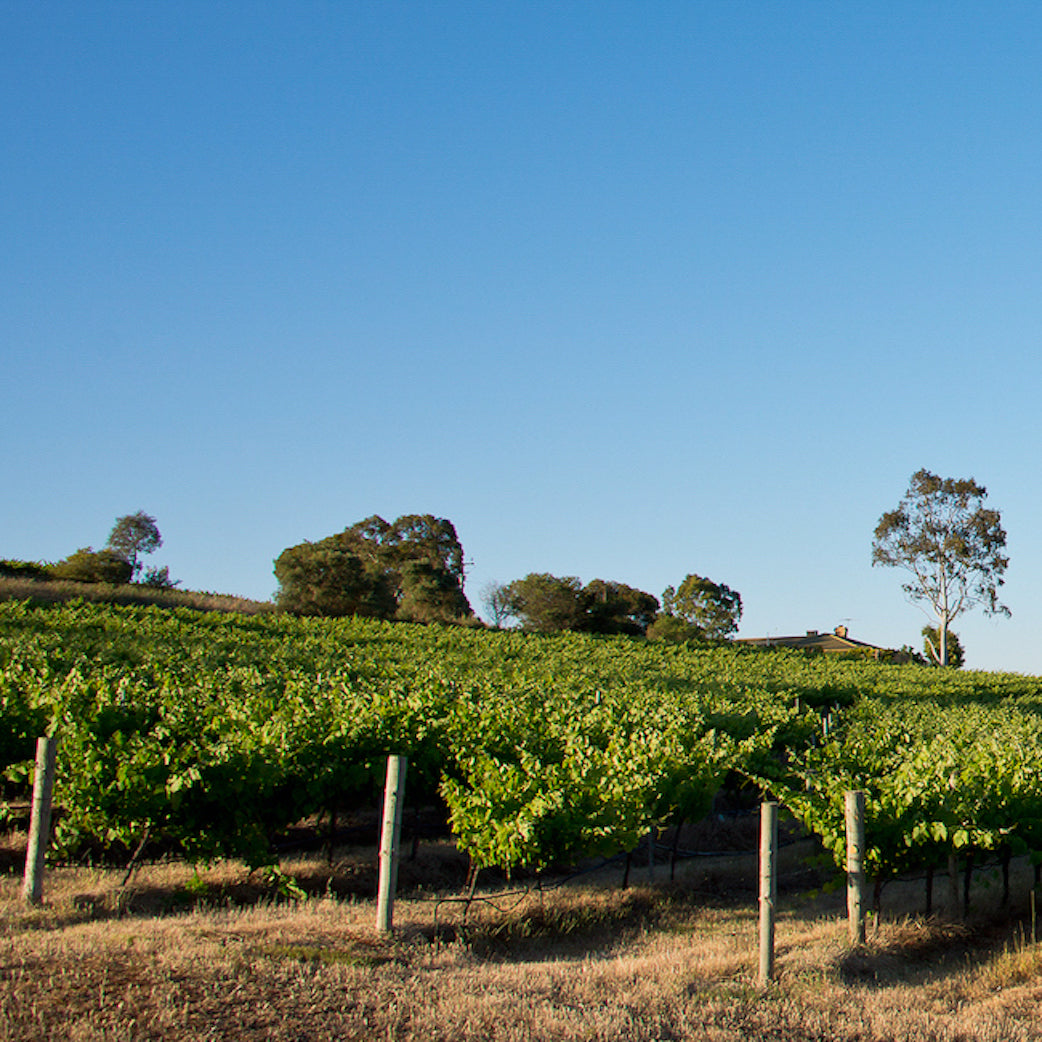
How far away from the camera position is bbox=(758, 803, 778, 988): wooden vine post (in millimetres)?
7090

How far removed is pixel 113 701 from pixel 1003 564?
53231 mm

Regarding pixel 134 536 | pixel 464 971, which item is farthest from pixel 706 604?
pixel 464 971

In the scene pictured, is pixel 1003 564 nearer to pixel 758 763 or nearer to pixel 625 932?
pixel 758 763

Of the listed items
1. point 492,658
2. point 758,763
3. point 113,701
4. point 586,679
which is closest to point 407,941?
point 113,701

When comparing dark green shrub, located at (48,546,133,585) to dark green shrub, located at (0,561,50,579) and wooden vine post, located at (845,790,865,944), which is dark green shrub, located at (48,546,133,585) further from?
wooden vine post, located at (845,790,865,944)

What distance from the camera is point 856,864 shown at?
7.84 metres

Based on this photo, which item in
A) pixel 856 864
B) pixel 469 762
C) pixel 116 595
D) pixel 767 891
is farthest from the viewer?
pixel 116 595

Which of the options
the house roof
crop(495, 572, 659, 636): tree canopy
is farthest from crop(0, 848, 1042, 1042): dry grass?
the house roof

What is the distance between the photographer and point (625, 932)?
8859 millimetres

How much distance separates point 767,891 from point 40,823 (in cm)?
614

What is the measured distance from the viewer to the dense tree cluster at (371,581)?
46.9m

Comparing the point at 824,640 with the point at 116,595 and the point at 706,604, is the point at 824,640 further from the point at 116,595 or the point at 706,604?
the point at 116,595

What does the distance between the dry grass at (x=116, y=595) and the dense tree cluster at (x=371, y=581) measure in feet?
6.76

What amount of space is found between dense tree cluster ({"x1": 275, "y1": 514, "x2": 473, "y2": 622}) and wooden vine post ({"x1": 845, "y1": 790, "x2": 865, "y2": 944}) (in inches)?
1563
